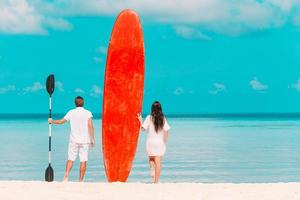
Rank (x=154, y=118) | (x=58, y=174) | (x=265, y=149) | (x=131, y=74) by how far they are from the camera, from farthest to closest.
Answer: (x=265, y=149), (x=58, y=174), (x=131, y=74), (x=154, y=118)

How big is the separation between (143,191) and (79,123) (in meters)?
1.79

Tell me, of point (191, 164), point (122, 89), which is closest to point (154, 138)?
point (122, 89)

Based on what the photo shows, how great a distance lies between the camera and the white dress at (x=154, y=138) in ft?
39.6

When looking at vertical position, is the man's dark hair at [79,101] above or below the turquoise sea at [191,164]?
above

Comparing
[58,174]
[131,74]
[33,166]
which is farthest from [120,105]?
[33,166]

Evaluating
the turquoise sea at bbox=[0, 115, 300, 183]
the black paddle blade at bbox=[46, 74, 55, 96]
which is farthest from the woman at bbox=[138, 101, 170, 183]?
the turquoise sea at bbox=[0, 115, 300, 183]

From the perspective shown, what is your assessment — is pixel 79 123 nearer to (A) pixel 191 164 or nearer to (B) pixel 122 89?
(B) pixel 122 89

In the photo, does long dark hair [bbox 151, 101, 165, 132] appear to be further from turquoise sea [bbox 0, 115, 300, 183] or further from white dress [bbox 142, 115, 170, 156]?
turquoise sea [bbox 0, 115, 300, 183]

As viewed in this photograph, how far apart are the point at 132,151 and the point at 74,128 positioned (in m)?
1.65

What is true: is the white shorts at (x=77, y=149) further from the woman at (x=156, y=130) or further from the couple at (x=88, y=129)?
the woman at (x=156, y=130)

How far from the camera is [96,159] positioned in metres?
27.1

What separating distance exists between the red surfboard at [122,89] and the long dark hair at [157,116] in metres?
1.24

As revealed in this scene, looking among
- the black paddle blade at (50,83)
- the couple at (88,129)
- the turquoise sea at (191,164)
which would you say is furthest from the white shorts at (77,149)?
the turquoise sea at (191,164)

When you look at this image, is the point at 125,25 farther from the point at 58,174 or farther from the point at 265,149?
the point at 265,149
